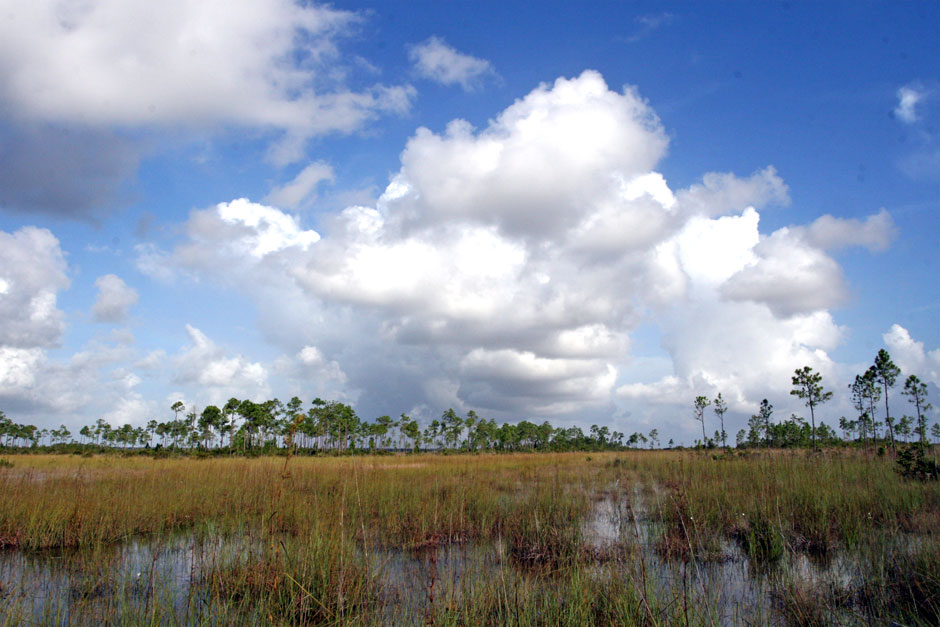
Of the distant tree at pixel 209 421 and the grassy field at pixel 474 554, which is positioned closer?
the grassy field at pixel 474 554

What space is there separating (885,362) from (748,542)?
30.6 meters

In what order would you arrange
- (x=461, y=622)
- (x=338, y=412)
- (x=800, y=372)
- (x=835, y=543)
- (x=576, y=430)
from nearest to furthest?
(x=461, y=622)
(x=835, y=543)
(x=800, y=372)
(x=338, y=412)
(x=576, y=430)

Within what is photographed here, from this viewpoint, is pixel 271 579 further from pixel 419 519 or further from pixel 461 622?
pixel 419 519

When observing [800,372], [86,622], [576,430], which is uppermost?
[800,372]

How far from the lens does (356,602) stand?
5.37 m

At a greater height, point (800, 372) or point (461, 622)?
point (800, 372)

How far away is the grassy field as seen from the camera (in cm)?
459

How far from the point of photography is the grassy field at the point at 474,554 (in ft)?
15.1

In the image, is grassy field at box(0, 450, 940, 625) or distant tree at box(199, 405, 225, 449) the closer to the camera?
grassy field at box(0, 450, 940, 625)

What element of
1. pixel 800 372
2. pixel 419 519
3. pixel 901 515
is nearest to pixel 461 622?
pixel 419 519

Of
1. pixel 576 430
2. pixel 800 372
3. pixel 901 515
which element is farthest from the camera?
pixel 576 430

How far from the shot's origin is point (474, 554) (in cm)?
714

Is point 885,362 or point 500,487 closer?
point 500,487

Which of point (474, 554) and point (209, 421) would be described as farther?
point (209, 421)
